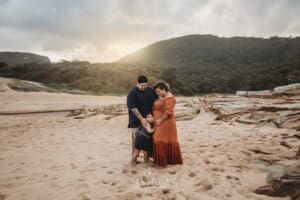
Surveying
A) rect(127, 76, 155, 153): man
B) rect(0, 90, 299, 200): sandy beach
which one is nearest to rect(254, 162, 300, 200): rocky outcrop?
rect(0, 90, 299, 200): sandy beach

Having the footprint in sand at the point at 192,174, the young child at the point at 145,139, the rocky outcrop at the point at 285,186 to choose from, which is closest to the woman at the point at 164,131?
the young child at the point at 145,139

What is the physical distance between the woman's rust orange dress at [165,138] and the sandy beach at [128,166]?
8.4 inches

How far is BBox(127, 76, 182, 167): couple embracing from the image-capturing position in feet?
16.8

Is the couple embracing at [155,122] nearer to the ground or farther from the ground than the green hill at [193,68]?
nearer to the ground

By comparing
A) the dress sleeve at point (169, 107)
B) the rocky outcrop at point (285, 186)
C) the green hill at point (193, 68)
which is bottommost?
the rocky outcrop at point (285, 186)

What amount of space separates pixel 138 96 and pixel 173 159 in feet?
4.31

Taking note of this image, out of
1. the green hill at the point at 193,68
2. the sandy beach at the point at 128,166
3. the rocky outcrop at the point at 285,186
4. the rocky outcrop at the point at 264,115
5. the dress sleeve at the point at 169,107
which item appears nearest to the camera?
the rocky outcrop at the point at 285,186

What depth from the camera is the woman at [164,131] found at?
509cm

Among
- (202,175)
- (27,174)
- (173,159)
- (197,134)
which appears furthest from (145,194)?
(197,134)

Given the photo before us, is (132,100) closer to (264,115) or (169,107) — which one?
(169,107)

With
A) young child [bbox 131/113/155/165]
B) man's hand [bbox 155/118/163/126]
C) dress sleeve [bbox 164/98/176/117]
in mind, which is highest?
dress sleeve [bbox 164/98/176/117]

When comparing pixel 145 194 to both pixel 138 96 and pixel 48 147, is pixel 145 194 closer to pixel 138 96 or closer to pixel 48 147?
pixel 138 96

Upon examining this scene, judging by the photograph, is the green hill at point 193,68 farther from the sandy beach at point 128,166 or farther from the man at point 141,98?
the man at point 141,98

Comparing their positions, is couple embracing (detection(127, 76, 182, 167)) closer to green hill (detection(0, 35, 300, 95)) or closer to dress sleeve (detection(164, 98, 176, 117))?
dress sleeve (detection(164, 98, 176, 117))
